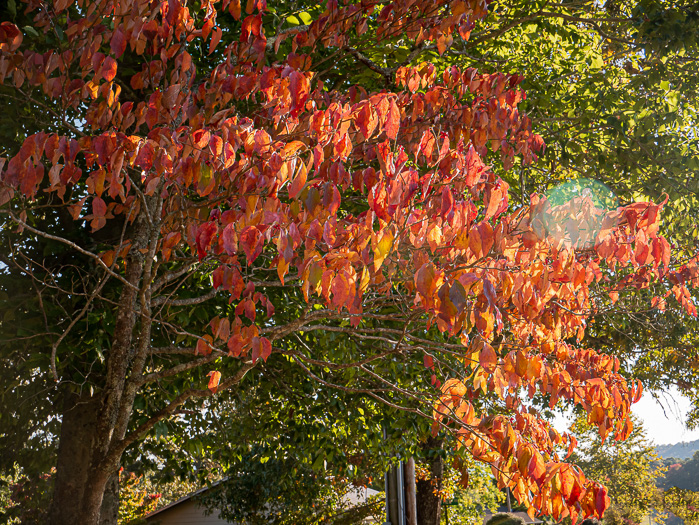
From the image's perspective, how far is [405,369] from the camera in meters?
7.36

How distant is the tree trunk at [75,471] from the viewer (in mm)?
6082

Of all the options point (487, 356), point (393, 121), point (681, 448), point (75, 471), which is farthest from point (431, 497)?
point (681, 448)

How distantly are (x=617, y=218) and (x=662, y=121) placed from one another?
4.08 m

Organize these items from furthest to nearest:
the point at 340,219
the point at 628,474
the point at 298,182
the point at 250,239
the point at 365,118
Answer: the point at 628,474 → the point at 340,219 → the point at 365,118 → the point at 250,239 → the point at 298,182

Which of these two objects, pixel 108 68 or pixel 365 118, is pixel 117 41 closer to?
pixel 108 68

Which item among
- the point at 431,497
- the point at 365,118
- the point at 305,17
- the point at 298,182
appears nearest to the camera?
the point at 298,182

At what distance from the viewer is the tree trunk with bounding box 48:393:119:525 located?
6.08 metres

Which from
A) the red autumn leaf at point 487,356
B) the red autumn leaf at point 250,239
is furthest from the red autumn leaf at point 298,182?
the red autumn leaf at point 487,356

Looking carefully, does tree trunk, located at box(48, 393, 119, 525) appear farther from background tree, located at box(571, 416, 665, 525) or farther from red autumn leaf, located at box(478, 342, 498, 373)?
background tree, located at box(571, 416, 665, 525)

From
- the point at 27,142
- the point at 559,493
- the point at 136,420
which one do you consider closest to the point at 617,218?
the point at 559,493

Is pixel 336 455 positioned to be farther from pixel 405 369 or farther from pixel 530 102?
pixel 530 102

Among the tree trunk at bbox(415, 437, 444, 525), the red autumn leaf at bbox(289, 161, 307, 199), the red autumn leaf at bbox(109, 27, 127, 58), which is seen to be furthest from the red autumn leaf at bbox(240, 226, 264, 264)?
the tree trunk at bbox(415, 437, 444, 525)

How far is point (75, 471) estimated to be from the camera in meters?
6.27

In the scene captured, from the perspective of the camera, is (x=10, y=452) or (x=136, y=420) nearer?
(x=136, y=420)
